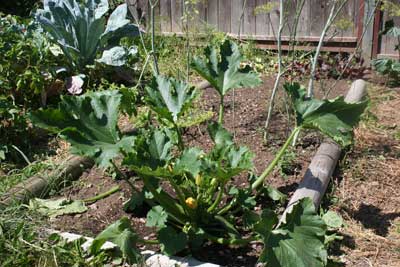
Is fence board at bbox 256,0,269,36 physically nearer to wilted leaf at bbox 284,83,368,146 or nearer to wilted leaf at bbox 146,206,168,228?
wilted leaf at bbox 284,83,368,146

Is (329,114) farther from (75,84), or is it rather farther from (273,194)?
(75,84)

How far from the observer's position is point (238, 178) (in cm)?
389

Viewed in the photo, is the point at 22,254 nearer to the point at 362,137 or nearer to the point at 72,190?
the point at 72,190

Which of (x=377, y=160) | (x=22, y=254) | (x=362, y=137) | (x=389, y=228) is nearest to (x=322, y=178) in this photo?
(x=389, y=228)

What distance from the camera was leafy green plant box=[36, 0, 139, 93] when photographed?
18.3ft

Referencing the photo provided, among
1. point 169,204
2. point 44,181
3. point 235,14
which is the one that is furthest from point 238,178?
point 235,14

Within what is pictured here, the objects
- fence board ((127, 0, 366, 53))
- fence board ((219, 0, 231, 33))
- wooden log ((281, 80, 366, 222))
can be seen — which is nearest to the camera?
wooden log ((281, 80, 366, 222))

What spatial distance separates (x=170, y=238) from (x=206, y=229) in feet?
0.97

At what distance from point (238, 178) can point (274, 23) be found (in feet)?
14.5

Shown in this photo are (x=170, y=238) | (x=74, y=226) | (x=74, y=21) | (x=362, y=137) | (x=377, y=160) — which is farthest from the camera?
(x=74, y=21)

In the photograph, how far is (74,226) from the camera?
343cm

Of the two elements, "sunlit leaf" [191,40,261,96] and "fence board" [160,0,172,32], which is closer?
"sunlit leaf" [191,40,261,96]

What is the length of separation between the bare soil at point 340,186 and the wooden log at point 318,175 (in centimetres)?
11

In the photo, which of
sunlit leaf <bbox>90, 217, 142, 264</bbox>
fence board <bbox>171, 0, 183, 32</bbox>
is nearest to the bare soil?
sunlit leaf <bbox>90, 217, 142, 264</bbox>
